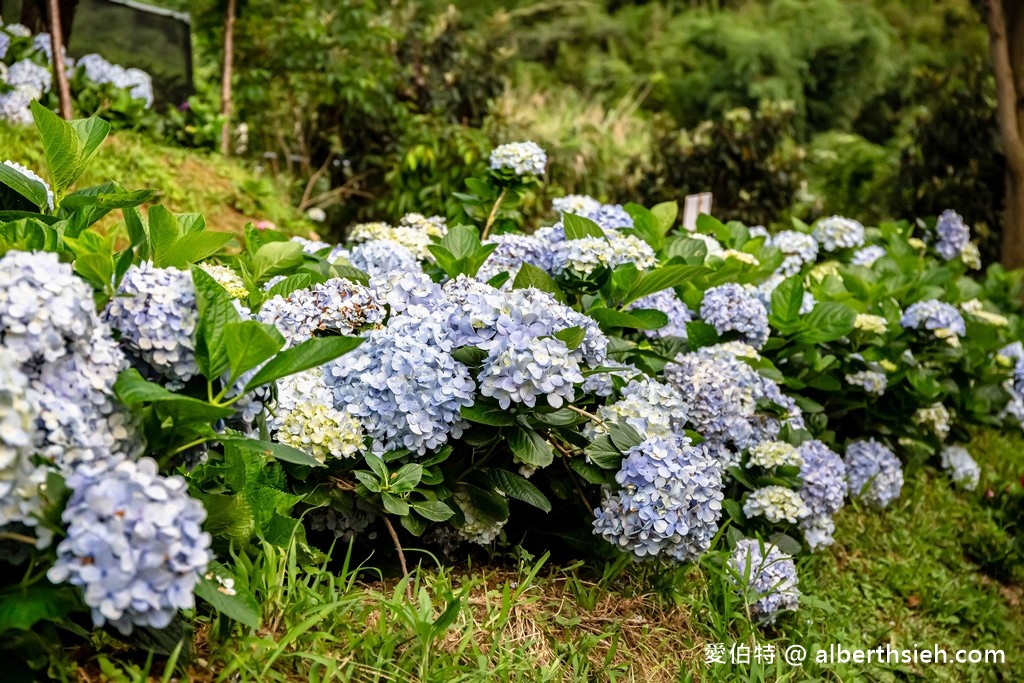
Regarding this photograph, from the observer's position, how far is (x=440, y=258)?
2.15m

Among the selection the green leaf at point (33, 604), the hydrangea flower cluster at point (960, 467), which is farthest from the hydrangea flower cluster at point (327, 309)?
the hydrangea flower cluster at point (960, 467)

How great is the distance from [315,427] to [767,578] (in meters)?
1.25

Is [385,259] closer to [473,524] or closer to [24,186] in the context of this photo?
[473,524]

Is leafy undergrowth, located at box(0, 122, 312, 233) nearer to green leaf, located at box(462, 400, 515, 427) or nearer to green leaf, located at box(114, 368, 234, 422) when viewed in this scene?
green leaf, located at box(462, 400, 515, 427)

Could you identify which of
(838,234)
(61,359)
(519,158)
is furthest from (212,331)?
(838,234)

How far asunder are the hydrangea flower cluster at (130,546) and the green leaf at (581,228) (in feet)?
4.39

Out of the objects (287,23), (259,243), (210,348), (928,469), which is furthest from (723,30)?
(210,348)

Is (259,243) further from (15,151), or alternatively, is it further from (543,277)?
(15,151)

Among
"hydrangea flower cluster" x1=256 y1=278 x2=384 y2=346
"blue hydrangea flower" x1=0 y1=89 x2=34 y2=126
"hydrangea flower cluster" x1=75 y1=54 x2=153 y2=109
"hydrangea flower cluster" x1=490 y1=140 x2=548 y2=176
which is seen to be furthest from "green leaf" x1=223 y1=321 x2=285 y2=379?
"hydrangea flower cluster" x1=75 y1=54 x2=153 y2=109

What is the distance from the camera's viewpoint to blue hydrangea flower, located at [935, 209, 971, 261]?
4383 mm

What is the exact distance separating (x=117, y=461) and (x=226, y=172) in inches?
140

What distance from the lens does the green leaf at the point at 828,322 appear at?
285 centimetres

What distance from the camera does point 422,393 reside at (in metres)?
1.78

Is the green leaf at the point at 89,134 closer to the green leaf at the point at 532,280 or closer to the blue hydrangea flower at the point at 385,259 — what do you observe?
the blue hydrangea flower at the point at 385,259
